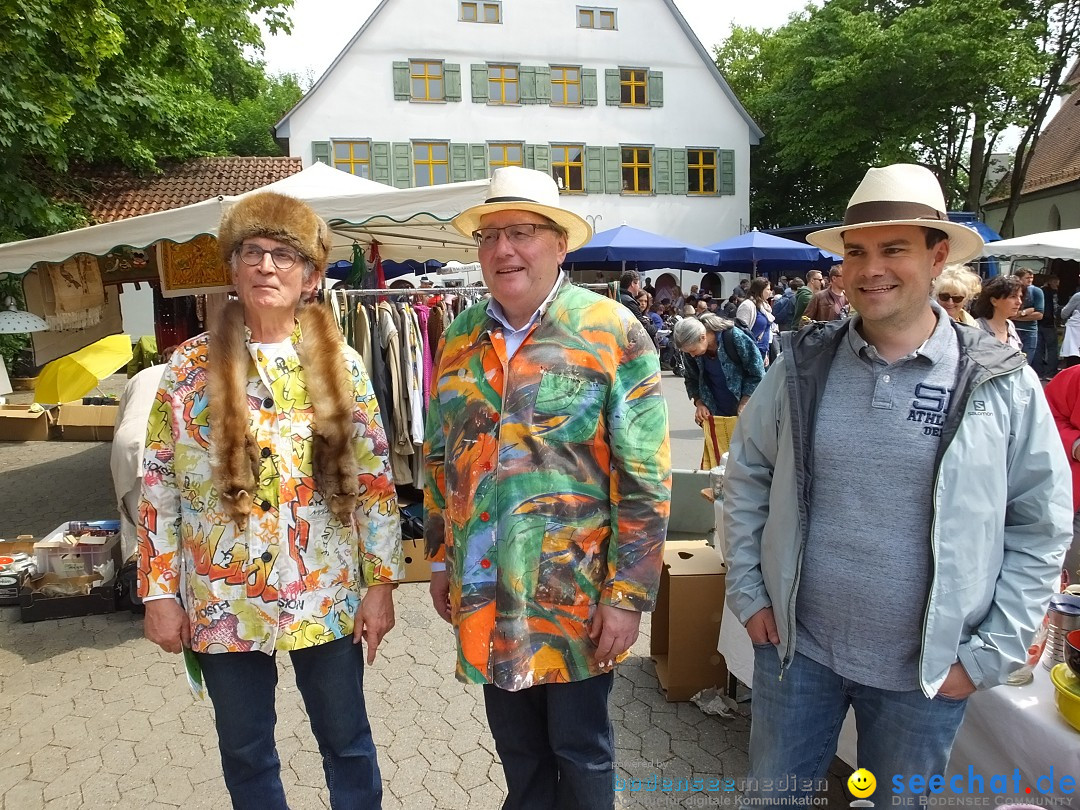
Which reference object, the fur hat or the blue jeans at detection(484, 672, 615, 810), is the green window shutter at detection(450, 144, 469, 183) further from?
the blue jeans at detection(484, 672, 615, 810)

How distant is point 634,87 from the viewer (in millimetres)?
24688

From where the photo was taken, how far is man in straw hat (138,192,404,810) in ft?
6.26

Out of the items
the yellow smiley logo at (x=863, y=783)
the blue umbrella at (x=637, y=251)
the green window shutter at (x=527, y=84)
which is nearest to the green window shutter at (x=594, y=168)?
the green window shutter at (x=527, y=84)

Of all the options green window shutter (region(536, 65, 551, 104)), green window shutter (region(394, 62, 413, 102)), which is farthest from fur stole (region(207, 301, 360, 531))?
green window shutter (region(536, 65, 551, 104))

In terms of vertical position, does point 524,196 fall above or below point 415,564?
above

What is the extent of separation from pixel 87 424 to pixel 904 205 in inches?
419

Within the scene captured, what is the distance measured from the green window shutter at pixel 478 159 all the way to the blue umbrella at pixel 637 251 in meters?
9.16

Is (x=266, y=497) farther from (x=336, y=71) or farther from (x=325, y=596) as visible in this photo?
(x=336, y=71)

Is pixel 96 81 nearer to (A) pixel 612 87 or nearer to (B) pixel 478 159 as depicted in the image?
(B) pixel 478 159

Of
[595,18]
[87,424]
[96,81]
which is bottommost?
[87,424]

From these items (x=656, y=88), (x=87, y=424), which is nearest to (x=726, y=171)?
(x=656, y=88)

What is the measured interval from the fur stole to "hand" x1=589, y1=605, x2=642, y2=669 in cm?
73

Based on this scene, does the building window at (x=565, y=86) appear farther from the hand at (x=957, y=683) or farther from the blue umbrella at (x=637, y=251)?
the hand at (x=957, y=683)

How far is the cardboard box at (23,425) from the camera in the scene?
→ 970 centimetres
